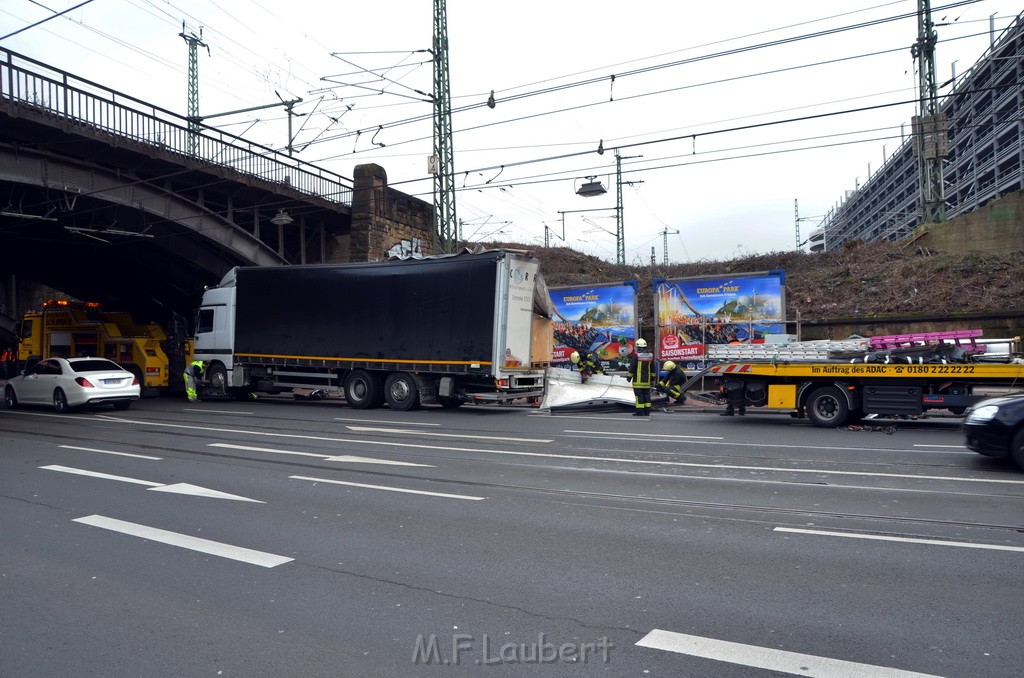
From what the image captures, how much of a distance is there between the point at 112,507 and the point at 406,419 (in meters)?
9.14

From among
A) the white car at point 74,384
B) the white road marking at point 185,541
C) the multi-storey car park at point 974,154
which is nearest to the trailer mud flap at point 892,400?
the white road marking at point 185,541

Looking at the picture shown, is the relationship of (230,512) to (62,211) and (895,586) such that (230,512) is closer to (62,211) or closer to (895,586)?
(895,586)

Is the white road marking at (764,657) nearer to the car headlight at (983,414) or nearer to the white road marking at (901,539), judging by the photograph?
the white road marking at (901,539)

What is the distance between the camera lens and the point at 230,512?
297 inches

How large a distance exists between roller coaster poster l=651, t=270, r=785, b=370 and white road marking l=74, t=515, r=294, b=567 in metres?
16.7

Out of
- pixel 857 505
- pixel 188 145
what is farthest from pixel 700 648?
pixel 188 145

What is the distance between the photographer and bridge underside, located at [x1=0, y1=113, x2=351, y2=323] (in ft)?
67.0

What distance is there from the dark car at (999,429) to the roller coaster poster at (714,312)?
10757mm

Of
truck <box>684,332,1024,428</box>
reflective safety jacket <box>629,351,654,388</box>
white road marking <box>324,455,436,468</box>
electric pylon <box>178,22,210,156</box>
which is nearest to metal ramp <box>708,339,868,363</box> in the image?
truck <box>684,332,1024,428</box>

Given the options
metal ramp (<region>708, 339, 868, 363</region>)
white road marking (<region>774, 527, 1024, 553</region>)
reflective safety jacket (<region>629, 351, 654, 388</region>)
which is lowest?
white road marking (<region>774, 527, 1024, 553</region>)

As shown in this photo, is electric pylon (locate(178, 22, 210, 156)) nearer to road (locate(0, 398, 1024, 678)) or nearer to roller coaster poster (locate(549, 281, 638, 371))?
roller coaster poster (locate(549, 281, 638, 371))

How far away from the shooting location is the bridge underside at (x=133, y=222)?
20.4 meters

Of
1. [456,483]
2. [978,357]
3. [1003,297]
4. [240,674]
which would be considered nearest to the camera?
[240,674]

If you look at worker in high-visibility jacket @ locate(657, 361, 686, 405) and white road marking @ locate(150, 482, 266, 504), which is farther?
worker in high-visibility jacket @ locate(657, 361, 686, 405)
